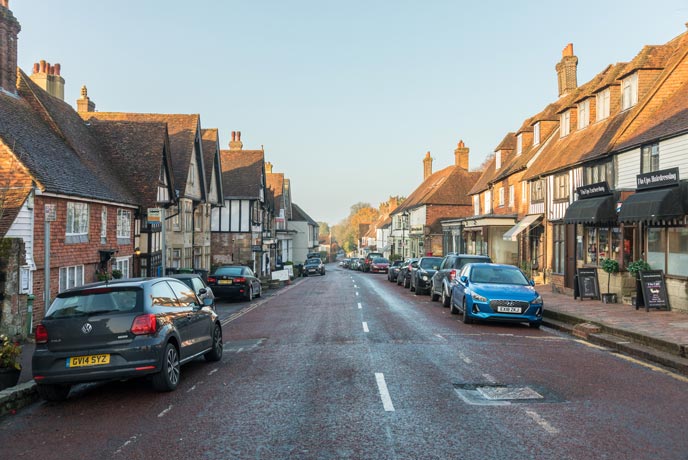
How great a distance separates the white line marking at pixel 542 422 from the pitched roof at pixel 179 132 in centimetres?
2682

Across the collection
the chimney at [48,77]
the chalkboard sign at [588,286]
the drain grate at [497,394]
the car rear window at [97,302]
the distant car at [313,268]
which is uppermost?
the chimney at [48,77]

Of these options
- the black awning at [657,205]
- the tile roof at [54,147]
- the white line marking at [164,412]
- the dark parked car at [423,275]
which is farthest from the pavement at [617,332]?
the dark parked car at [423,275]

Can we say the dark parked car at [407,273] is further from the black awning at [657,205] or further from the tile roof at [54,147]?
the tile roof at [54,147]

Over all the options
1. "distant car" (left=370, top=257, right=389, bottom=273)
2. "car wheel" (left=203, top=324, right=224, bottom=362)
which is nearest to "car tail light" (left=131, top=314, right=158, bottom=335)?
"car wheel" (left=203, top=324, right=224, bottom=362)

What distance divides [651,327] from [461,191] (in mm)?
46011

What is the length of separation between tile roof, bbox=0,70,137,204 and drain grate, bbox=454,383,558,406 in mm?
12593

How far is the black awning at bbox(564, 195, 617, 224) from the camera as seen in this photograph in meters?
19.9

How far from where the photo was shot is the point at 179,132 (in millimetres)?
33656

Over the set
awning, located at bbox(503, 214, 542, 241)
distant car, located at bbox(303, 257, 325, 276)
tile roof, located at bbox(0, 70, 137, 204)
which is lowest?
distant car, located at bbox(303, 257, 325, 276)

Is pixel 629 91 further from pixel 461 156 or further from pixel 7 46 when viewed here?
pixel 461 156

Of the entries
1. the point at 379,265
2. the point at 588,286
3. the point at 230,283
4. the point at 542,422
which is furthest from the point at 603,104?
the point at 379,265

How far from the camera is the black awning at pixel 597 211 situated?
65.3ft

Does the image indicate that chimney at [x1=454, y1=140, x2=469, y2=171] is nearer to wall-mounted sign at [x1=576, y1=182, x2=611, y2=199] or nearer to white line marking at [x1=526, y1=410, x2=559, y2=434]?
wall-mounted sign at [x1=576, y1=182, x2=611, y2=199]

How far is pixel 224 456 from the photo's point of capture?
18.1 feet
